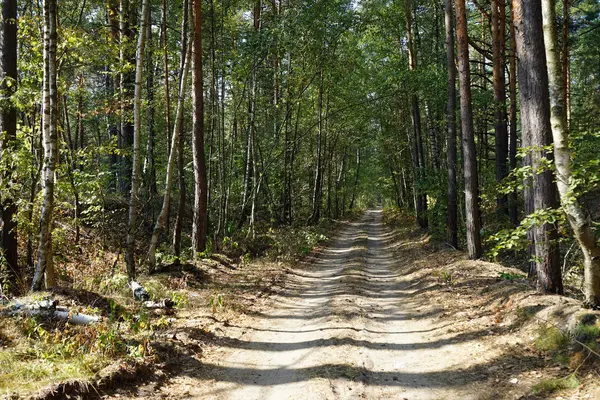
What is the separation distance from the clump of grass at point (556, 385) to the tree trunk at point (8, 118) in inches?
350

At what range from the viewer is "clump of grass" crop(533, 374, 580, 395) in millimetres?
4555

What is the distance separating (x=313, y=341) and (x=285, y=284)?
15.6 ft

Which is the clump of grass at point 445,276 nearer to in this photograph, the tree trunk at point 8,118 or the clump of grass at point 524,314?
the clump of grass at point 524,314

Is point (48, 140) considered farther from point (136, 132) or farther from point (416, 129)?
point (416, 129)

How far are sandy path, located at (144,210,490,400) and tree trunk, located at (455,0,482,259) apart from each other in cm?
332

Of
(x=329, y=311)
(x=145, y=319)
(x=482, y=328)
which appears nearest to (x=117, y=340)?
(x=145, y=319)

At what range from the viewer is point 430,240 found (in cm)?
1706

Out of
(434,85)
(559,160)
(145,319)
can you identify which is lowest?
(145,319)

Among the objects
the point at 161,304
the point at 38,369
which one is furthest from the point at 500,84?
the point at 38,369

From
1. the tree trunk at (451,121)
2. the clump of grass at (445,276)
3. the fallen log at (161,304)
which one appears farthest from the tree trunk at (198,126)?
the tree trunk at (451,121)

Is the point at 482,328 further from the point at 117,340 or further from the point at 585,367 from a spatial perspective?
the point at 117,340

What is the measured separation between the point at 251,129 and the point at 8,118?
9198 millimetres

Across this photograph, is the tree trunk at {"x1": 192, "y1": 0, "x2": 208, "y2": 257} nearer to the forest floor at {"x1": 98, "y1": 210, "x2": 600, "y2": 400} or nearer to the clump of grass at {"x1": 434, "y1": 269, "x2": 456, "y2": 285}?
the forest floor at {"x1": 98, "y1": 210, "x2": 600, "y2": 400}

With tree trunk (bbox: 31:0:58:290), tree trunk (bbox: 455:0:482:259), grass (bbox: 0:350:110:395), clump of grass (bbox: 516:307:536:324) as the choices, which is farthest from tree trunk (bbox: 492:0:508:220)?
grass (bbox: 0:350:110:395)
